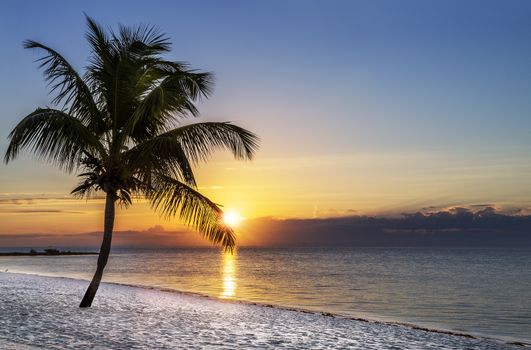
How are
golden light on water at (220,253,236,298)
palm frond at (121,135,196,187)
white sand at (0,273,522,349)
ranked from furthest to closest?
1. golden light on water at (220,253,236,298)
2. palm frond at (121,135,196,187)
3. white sand at (0,273,522,349)

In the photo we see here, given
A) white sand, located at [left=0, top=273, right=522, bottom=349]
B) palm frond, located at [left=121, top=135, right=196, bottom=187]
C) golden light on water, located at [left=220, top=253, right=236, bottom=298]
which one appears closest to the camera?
white sand, located at [left=0, top=273, right=522, bottom=349]

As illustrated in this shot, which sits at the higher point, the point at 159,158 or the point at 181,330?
the point at 159,158

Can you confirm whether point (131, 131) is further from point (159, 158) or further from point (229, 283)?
point (229, 283)

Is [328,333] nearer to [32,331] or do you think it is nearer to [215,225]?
[215,225]

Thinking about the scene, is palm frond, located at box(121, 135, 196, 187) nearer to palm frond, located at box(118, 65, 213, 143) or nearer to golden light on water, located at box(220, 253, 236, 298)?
palm frond, located at box(118, 65, 213, 143)

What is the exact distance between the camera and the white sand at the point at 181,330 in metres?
10.7

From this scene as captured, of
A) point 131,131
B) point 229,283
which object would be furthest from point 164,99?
point 229,283

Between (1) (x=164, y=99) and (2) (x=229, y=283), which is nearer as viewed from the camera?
(1) (x=164, y=99)

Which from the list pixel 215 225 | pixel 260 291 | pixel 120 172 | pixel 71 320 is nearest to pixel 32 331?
pixel 71 320

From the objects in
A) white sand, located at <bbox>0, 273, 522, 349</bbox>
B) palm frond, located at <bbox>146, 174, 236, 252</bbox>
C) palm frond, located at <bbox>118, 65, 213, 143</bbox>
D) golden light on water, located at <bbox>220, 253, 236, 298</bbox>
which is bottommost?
golden light on water, located at <bbox>220, 253, 236, 298</bbox>

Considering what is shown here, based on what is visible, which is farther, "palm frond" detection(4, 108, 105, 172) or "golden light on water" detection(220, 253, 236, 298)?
"golden light on water" detection(220, 253, 236, 298)

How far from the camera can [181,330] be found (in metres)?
12.8

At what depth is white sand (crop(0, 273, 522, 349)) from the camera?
10742 millimetres

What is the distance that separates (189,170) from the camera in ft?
46.9
